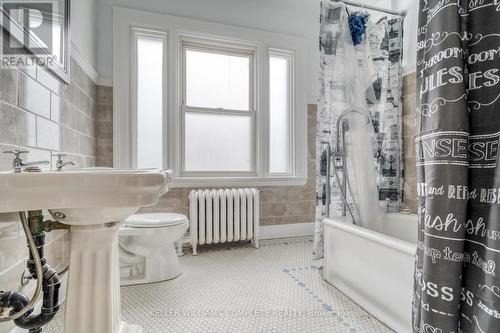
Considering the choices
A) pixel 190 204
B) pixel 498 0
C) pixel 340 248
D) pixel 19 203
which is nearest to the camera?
pixel 19 203

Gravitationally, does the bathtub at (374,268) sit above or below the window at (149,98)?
below

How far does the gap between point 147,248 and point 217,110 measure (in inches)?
59.7

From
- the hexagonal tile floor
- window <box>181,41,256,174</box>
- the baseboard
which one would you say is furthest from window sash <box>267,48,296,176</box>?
the hexagonal tile floor

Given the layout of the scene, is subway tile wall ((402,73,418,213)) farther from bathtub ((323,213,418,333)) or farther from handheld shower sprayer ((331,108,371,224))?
handheld shower sprayer ((331,108,371,224))

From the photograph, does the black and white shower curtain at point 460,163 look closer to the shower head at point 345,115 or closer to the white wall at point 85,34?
the shower head at point 345,115

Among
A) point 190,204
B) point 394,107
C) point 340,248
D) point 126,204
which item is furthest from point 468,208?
point 190,204

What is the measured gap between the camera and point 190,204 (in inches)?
95.0

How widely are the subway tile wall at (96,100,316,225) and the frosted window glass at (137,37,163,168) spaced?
0.26 metres

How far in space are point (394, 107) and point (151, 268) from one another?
2332 mm

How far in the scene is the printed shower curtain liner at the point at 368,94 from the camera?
1975 mm

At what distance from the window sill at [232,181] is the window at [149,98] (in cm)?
27

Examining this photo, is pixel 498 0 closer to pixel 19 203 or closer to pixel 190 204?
pixel 19 203

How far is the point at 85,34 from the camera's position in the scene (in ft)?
6.66

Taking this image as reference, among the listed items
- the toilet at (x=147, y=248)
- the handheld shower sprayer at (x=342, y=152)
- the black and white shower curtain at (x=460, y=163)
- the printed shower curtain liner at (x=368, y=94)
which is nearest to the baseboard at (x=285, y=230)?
the printed shower curtain liner at (x=368, y=94)
